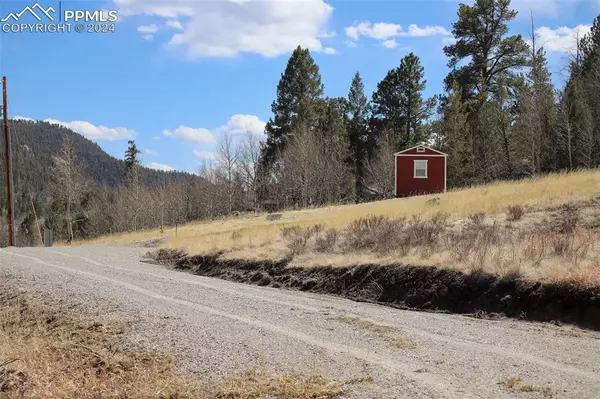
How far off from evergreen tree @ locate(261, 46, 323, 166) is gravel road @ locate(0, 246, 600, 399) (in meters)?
47.9

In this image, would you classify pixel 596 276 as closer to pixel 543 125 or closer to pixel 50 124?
pixel 543 125

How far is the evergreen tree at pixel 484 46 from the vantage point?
48.9 meters

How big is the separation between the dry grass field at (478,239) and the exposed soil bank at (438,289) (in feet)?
0.86

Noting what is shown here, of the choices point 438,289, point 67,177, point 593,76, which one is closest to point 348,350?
point 438,289

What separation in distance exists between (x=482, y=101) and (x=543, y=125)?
Result: 840 cm

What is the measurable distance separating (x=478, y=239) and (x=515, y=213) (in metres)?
3.09

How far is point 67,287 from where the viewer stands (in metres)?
11.1

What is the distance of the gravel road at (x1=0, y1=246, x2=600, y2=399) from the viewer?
5.20 meters

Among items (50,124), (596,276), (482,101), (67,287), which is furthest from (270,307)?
→ (50,124)

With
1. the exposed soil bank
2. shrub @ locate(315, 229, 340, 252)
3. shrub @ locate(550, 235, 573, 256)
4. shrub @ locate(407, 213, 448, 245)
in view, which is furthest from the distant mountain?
shrub @ locate(550, 235, 573, 256)

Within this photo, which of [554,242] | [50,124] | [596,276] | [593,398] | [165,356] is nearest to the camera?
[593,398]

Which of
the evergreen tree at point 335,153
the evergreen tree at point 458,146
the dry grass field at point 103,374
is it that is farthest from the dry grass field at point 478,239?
the evergreen tree at point 335,153

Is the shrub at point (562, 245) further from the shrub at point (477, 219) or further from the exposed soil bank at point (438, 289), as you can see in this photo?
the shrub at point (477, 219)

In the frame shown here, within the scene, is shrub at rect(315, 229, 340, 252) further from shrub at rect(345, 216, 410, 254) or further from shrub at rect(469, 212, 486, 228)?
shrub at rect(469, 212, 486, 228)
